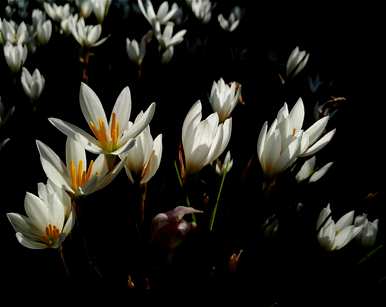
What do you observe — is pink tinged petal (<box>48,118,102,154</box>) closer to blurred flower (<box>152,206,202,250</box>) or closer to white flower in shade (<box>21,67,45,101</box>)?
blurred flower (<box>152,206,202,250</box>)

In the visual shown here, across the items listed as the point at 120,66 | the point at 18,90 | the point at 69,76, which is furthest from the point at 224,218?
the point at 120,66

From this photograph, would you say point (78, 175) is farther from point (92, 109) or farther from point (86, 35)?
point (86, 35)

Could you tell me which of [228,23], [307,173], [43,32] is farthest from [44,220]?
[228,23]

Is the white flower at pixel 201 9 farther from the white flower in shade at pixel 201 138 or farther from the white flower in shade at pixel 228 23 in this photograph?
the white flower in shade at pixel 201 138

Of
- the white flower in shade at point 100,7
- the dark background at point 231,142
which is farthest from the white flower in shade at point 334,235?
the white flower in shade at point 100,7

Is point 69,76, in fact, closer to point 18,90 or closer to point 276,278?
point 18,90

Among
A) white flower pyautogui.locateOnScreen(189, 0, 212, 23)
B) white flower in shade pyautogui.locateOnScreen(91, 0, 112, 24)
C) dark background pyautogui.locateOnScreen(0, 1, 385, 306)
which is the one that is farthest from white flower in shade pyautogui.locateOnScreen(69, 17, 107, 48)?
white flower pyautogui.locateOnScreen(189, 0, 212, 23)
